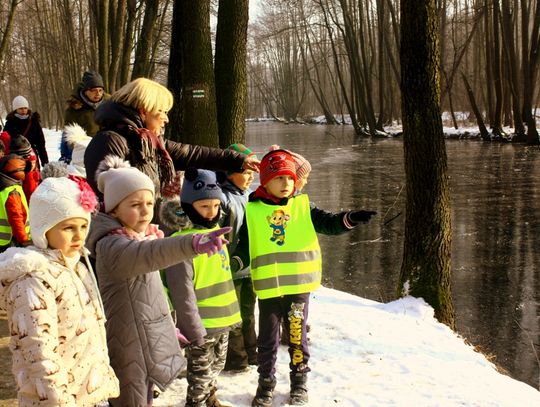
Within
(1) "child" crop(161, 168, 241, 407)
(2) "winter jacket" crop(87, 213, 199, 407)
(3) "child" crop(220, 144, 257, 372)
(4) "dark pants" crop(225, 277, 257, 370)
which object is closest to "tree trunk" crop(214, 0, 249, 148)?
(3) "child" crop(220, 144, 257, 372)

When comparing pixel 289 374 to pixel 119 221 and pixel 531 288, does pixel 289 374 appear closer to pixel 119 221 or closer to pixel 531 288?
pixel 119 221

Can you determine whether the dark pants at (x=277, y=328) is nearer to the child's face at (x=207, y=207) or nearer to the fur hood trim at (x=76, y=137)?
the child's face at (x=207, y=207)

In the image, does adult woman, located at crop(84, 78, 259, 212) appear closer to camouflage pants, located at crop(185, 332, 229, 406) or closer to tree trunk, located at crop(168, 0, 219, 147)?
camouflage pants, located at crop(185, 332, 229, 406)

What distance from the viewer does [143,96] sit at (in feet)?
12.2

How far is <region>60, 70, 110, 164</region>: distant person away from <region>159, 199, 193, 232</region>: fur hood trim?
3.08m

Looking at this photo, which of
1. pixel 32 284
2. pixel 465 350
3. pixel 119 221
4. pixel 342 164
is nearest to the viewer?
pixel 32 284

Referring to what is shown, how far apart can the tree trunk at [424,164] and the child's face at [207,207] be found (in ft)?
12.3

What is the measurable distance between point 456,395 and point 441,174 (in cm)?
297

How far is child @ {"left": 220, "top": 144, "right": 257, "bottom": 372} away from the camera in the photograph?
4.19 metres

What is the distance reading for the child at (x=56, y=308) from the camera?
2.38 m

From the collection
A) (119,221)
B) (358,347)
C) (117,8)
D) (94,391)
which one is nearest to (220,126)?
(358,347)

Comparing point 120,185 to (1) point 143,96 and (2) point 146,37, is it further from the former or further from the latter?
(2) point 146,37

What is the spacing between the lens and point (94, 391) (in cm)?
266

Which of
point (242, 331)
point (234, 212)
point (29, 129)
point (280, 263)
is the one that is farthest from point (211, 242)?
point (29, 129)
